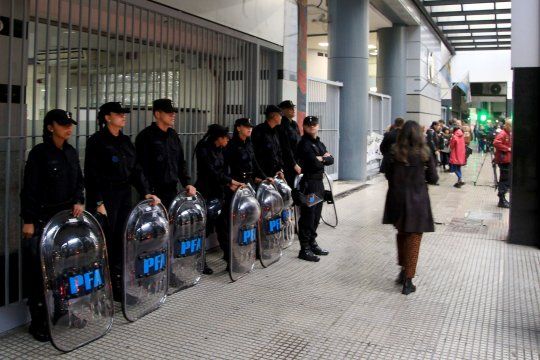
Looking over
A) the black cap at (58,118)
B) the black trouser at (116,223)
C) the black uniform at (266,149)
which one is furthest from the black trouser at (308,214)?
the black cap at (58,118)

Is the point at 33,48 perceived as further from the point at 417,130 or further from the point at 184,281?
the point at 417,130

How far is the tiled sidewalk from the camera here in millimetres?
3818

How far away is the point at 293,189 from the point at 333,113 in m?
7.04

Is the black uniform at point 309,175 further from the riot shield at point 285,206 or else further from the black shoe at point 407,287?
the black shoe at point 407,287

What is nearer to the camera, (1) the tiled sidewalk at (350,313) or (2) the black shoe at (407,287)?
(1) the tiled sidewalk at (350,313)

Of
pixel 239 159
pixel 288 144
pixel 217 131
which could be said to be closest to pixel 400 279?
pixel 239 159

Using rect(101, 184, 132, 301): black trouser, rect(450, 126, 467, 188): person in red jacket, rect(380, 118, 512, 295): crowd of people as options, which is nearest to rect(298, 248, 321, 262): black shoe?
rect(380, 118, 512, 295): crowd of people

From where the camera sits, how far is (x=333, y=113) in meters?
13.2

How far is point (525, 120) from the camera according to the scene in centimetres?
703

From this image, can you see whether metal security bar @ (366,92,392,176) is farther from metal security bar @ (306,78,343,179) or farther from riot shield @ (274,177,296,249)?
riot shield @ (274,177,296,249)

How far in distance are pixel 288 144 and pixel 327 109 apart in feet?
20.5

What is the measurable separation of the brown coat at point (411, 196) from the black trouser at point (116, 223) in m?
2.50

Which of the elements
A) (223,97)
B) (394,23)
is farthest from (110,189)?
(394,23)

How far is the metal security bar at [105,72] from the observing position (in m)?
4.17
